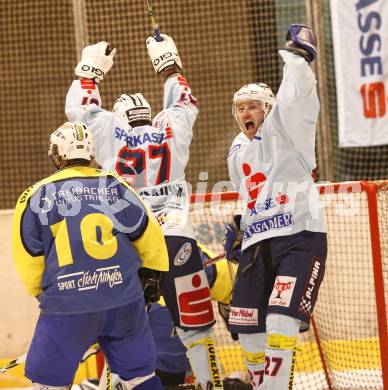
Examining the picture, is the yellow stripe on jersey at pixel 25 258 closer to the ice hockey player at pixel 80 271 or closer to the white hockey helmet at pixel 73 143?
the ice hockey player at pixel 80 271

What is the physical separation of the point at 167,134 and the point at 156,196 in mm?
300

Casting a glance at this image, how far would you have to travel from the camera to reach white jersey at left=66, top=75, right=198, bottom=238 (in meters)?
4.45

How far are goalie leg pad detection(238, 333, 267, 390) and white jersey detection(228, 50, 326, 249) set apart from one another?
414 mm

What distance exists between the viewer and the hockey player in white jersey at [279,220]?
12.3 feet

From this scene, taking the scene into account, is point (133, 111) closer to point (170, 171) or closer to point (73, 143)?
point (170, 171)

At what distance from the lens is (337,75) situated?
255 inches

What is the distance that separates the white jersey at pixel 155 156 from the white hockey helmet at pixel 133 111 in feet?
0.15

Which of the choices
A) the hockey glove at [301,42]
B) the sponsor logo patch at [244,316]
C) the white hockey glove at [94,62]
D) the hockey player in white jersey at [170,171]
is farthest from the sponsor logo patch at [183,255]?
the hockey glove at [301,42]

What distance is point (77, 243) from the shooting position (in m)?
3.52

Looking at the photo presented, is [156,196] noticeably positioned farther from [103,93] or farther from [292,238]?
[103,93]

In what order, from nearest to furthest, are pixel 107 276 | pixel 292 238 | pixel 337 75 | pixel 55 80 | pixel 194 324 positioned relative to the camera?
pixel 107 276
pixel 292 238
pixel 194 324
pixel 337 75
pixel 55 80

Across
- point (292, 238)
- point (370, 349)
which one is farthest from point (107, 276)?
point (370, 349)

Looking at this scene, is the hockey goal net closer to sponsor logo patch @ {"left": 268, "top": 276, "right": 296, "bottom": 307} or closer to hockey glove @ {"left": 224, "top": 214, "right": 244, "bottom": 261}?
hockey glove @ {"left": 224, "top": 214, "right": 244, "bottom": 261}

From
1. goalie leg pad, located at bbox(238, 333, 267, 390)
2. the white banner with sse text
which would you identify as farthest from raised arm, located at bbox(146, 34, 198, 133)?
the white banner with sse text
